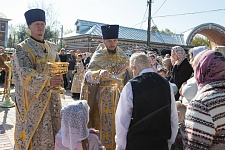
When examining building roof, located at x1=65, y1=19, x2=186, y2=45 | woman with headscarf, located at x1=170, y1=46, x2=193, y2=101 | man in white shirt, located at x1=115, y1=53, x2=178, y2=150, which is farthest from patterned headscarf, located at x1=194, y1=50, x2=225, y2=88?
building roof, located at x1=65, y1=19, x2=186, y2=45

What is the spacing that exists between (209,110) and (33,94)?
1848mm

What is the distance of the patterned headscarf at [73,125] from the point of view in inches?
90.1

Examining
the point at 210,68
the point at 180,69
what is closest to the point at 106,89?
the point at 180,69

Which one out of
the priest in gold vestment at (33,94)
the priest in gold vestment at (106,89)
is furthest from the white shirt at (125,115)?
the priest in gold vestment at (106,89)

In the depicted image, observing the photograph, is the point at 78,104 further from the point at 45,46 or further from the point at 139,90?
the point at 45,46

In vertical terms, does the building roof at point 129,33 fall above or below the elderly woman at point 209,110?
above

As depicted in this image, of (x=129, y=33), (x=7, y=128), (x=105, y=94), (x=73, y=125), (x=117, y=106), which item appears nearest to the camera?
(x=73, y=125)

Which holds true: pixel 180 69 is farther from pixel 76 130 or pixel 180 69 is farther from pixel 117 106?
pixel 76 130

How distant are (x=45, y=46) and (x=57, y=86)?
59cm

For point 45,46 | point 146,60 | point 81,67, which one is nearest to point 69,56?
point 81,67

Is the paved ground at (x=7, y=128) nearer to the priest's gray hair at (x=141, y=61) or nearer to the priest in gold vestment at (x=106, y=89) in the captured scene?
the priest in gold vestment at (x=106, y=89)

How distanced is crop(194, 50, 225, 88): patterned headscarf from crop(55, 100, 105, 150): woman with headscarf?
3.29 feet

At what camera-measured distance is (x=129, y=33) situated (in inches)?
989

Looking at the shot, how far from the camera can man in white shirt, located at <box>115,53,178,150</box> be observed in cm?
235
